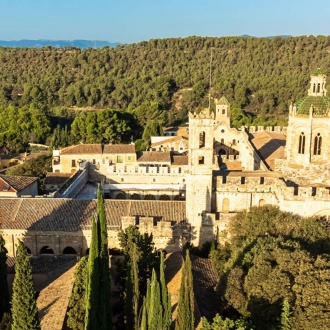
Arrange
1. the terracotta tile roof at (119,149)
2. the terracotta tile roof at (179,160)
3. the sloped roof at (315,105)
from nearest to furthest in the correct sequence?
the sloped roof at (315,105) < the terracotta tile roof at (179,160) < the terracotta tile roof at (119,149)

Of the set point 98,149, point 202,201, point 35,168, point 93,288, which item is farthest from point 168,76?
point 93,288

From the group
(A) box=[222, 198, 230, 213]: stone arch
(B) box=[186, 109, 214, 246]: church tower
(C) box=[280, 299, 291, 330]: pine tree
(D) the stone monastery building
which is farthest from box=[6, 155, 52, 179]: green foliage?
(C) box=[280, 299, 291, 330]: pine tree

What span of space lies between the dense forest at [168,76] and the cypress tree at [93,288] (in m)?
42.2

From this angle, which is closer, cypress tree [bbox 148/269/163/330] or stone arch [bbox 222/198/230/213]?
cypress tree [bbox 148/269/163/330]

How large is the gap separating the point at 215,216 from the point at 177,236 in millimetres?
2088

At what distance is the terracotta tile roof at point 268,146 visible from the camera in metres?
29.9

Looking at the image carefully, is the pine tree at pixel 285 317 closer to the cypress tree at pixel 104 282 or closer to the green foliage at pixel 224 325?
the green foliage at pixel 224 325

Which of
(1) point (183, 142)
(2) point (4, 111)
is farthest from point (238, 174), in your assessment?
(2) point (4, 111)

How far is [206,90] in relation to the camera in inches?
2936

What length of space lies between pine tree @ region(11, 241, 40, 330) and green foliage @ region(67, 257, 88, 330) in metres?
1.52

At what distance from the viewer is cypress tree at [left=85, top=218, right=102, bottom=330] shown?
1408cm

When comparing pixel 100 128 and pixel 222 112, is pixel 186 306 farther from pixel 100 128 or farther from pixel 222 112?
pixel 100 128

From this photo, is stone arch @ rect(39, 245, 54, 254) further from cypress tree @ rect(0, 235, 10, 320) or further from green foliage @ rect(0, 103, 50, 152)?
green foliage @ rect(0, 103, 50, 152)

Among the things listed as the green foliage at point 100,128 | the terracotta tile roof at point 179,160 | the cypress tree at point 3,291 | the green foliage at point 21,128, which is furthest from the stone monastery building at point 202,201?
the green foliage at point 21,128
